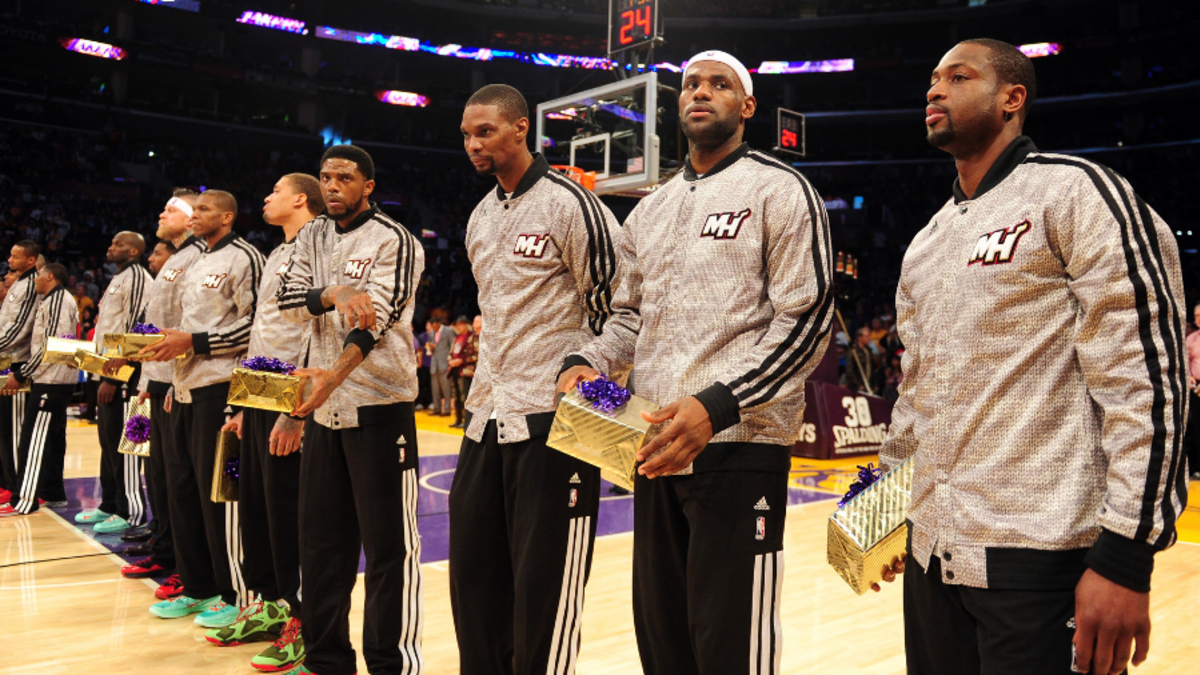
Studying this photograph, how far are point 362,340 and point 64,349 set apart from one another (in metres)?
3.44

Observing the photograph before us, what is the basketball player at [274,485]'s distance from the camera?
3.83 m

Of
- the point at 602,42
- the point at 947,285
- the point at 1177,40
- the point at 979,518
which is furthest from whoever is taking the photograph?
the point at 602,42

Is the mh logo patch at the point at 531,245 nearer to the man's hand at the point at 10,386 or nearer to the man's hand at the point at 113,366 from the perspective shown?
the man's hand at the point at 113,366

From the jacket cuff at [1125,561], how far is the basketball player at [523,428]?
61.5 inches

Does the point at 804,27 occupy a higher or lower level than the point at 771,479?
higher

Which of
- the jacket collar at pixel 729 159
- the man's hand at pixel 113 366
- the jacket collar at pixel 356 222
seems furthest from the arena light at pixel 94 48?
the jacket collar at pixel 729 159

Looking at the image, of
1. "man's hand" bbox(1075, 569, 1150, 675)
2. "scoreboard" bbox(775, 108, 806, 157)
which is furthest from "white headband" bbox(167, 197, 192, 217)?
"scoreboard" bbox(775, 108, 806, 157)

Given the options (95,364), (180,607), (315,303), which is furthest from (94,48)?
(315,303)

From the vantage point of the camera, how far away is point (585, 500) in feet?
9.13

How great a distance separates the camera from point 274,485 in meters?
3.95

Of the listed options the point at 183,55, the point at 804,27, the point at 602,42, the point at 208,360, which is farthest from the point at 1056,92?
the point at 208,360

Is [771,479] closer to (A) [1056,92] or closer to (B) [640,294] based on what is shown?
(B) [640,294]

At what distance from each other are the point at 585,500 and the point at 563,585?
0.88 ft

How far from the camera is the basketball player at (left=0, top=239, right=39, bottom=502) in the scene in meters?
7.43
